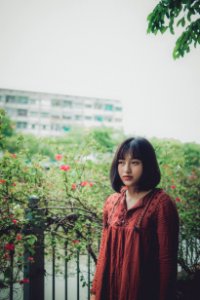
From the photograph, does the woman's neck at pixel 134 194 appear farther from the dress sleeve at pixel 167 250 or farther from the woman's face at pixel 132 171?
the dress sleeve at pixel 167 250

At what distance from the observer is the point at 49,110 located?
232 ft

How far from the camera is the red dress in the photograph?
5.32 ft

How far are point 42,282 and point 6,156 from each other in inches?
58.1

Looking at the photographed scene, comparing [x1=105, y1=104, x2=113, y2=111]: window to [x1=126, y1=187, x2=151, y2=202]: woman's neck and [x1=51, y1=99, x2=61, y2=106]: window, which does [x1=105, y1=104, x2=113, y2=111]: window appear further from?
[x1=126, y1=187, x2=151, y2=202]: woman's neck

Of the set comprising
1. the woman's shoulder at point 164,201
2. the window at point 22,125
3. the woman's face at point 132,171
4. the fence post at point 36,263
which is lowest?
the fence post at point 36,263

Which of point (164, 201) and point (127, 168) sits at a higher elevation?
point (127, 168)

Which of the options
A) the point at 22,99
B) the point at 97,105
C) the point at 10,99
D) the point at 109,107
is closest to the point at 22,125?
the point at 22,99

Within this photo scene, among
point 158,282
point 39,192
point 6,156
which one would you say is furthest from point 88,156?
point 158,282

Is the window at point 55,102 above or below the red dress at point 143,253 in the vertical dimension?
above

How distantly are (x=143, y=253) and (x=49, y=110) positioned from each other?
7165 centimetres

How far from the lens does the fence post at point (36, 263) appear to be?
2.69m

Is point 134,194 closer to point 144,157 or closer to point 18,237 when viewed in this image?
point 144,157

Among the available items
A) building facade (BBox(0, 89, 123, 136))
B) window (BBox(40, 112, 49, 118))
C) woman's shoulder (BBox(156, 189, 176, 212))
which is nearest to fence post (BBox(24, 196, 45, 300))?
woman's shoulder (BBox(156, 189, 176, 212))

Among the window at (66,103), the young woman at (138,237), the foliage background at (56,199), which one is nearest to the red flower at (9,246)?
the foliage background at (56,199)
